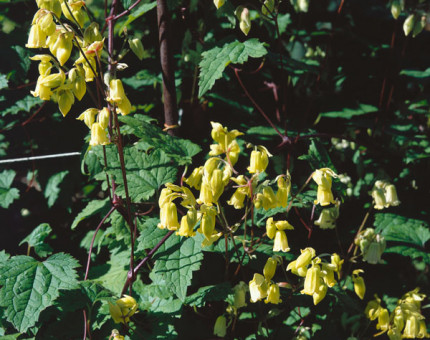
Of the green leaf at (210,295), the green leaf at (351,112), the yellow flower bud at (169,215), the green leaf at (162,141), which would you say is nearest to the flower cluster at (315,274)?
the green leaf at (210,295)

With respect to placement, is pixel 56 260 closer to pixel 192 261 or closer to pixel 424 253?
pixel 192 261

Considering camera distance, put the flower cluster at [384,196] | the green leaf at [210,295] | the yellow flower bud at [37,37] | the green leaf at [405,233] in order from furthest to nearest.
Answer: the green leaf at [405,233] → the flower cluster at [384,196] → the green leaf at [210,295] → the yellow flower bud at [37,37]

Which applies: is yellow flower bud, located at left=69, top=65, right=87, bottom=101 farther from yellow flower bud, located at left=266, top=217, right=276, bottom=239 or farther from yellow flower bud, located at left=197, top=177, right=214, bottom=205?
yellow flower bud, located at left=266, top=217, right=276, bottom=239

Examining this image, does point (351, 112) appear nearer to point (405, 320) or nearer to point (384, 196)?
point (384, 196)

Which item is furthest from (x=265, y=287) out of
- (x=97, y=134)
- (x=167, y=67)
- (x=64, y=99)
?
(x=167, y=67)

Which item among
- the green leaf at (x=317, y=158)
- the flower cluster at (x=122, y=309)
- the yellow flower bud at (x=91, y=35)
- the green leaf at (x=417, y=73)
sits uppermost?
the yellow flower bud at (x=91, y=35)

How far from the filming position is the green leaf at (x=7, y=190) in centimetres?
203

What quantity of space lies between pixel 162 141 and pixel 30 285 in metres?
0.62

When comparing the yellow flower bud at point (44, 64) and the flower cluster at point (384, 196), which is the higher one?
the yellow flower bud at point (44, 64)

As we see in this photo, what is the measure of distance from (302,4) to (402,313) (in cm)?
134

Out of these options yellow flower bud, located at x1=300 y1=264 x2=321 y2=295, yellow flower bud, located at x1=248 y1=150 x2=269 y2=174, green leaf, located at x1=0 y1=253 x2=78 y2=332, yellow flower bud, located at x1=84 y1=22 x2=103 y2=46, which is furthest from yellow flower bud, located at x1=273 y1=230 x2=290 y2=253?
yellow flower bud, located at x1=84 y1=22 x2=103 y2=46

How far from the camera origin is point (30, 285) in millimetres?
1348

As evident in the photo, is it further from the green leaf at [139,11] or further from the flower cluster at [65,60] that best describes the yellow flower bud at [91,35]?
the green leaf at [139,11]

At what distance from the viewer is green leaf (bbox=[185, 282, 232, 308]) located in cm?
139
